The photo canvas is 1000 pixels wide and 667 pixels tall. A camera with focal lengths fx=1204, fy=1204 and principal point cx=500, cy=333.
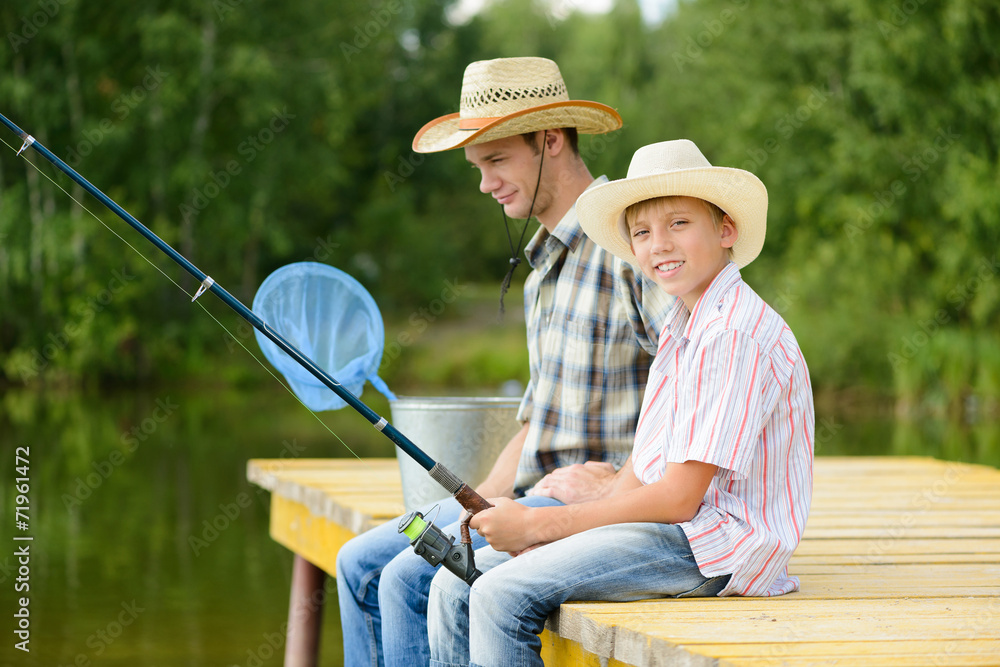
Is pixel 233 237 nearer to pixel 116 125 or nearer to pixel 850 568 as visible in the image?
pixel 116 125

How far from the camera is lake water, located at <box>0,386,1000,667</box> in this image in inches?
179

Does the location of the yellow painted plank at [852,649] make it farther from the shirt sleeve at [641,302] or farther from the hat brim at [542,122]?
the hat brim at [542,122]

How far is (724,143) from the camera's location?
18.8 meters

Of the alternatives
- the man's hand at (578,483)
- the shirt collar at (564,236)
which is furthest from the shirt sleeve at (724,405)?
the shirt collar at (564,236)

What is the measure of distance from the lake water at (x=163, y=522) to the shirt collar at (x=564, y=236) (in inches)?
26.8

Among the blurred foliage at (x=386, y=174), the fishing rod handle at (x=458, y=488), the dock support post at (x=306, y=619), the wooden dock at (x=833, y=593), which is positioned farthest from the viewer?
the blurred foliage at (x=386, y=174)

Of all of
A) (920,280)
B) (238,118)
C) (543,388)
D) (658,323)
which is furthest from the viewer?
(238,118)

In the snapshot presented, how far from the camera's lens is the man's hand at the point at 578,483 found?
222 cm

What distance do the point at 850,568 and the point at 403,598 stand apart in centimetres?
91

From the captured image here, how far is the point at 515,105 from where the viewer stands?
2.45 meters

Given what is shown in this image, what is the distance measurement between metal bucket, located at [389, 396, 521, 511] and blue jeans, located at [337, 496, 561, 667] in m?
0.22

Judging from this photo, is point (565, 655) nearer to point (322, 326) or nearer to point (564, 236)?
point (564, 236)

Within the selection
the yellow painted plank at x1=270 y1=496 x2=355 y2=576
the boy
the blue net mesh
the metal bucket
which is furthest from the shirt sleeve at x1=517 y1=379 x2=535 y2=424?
the yellow painted plank at x1=270 y1=496 x2=355 y2=576

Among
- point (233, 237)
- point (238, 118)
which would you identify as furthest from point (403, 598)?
point (238, 118)
